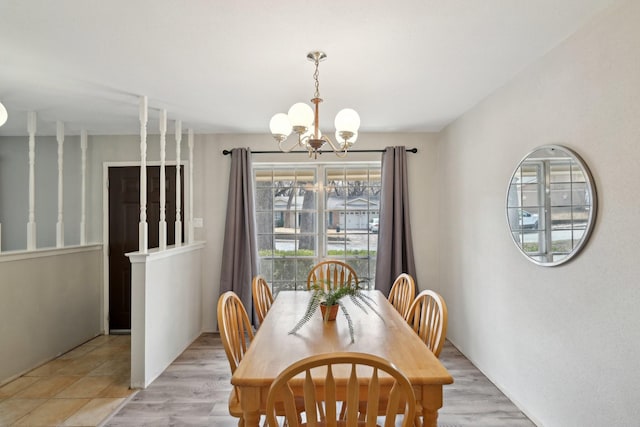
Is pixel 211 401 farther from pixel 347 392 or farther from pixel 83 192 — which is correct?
pixel 83 192

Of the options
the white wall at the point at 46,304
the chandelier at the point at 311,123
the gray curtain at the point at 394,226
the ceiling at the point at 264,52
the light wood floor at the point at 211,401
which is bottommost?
the light wood floor at the point at 211,401

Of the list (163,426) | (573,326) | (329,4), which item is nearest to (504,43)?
(329,4)

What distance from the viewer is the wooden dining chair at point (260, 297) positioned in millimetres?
2574

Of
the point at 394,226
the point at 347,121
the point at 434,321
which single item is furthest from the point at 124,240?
the point at 434,321

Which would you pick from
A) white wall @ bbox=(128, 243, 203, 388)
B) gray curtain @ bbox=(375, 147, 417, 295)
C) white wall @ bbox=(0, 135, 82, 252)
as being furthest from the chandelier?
white wall @ bbox=(0, 135, 82, 252)

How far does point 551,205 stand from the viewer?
2295 millimetres

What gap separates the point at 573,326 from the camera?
212cm

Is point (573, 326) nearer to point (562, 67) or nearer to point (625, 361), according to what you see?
point (625, 361)

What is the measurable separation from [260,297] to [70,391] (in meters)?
1.70

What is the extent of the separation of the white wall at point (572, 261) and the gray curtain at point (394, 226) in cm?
91

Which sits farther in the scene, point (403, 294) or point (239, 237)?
point (239, 237)

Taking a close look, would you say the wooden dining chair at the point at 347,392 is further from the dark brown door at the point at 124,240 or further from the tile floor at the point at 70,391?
the dark brown door at the point at 124,240

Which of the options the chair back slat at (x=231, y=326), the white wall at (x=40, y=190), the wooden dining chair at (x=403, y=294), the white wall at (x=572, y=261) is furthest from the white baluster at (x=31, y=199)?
the white wall at (x=572, y=261)

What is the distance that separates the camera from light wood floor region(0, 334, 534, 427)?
2.53 meters
